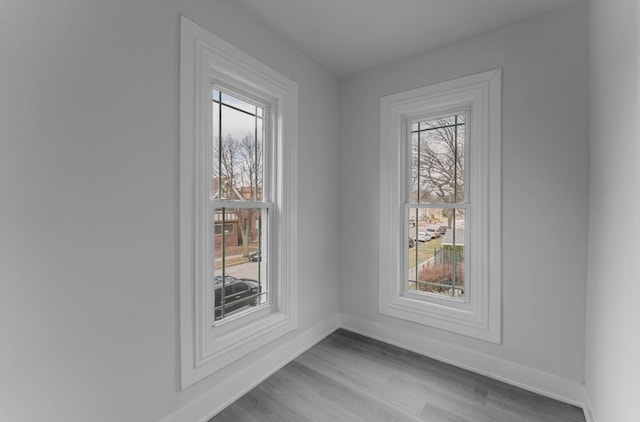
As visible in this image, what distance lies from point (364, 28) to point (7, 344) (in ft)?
8.51

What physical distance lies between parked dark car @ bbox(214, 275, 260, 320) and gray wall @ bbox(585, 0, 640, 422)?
2.00m

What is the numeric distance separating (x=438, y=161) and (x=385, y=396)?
6.06 ft

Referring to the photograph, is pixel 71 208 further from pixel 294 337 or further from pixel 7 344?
pixel 294 337

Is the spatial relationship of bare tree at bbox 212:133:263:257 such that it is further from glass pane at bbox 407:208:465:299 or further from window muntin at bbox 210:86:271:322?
glass pane at bbox 407:208:465:299

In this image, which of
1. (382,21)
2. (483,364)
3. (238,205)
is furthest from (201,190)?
(483,364)

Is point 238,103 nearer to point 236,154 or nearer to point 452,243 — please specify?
point 236,154

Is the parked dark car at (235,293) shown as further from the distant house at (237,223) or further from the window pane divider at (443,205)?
the window pane divider at (443,205)

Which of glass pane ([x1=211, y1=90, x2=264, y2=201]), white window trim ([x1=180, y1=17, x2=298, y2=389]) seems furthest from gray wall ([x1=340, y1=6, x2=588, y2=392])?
Result: glass pane ([x1=211, y1=90, x2=264, y2=201])

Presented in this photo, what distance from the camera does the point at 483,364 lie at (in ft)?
7.20

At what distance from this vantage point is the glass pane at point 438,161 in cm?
243

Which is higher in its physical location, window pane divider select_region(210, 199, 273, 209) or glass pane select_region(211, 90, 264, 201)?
glass pane select_region(211, 90, 264, 201)

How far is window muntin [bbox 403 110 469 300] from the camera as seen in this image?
2432mm

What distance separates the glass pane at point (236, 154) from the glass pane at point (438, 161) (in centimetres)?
138

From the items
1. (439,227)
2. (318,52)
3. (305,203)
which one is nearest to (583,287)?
(439,227)
